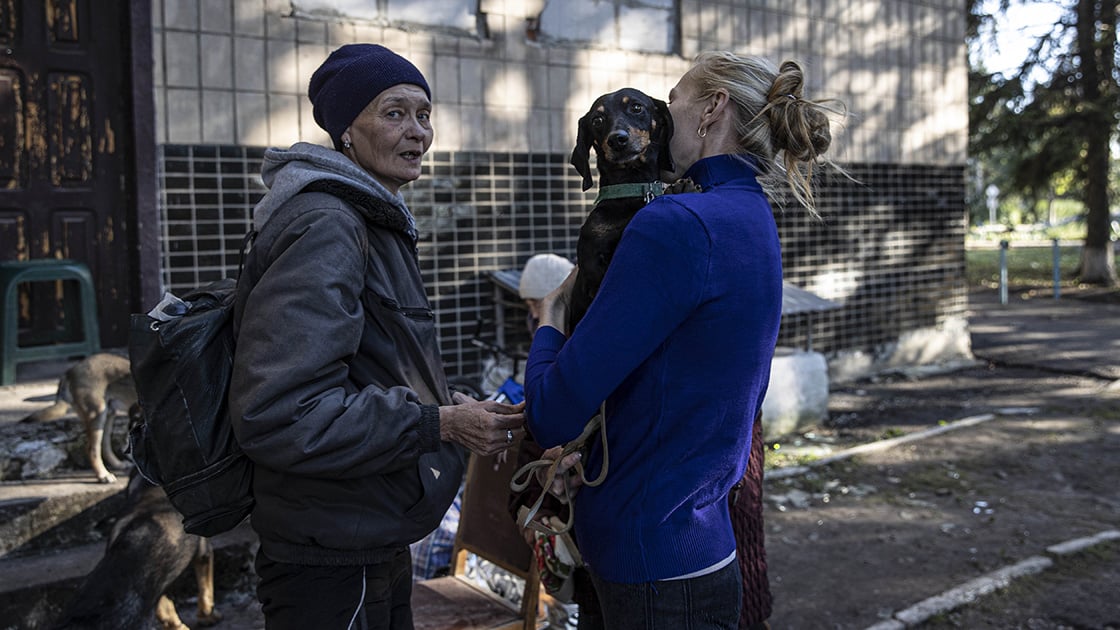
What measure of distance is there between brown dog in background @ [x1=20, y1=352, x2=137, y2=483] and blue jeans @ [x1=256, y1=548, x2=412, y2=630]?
300 centimetres

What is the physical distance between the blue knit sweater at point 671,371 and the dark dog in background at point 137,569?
2213 mm

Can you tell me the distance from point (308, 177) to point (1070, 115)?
60.9 feet

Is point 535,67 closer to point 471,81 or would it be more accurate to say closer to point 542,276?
point 471,81

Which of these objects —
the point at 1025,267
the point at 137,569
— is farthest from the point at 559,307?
the point at 1025,267

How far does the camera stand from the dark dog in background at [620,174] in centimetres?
202

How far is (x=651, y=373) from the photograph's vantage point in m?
1.81

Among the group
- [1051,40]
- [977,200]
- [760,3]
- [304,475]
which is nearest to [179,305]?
[304,475]

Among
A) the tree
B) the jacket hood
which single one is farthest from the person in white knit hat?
the tree

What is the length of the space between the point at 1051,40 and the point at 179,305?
20.1 metres

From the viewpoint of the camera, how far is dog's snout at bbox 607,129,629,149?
80.7 inches

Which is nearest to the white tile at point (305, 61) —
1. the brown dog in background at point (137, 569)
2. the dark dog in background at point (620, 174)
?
the brown dog in background at point (137, 569)

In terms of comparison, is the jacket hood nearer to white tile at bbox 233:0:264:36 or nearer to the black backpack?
the black backpack

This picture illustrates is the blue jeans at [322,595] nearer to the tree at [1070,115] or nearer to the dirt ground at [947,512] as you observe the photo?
the dirt ground at [947,512]

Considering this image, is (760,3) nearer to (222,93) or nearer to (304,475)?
(222,93)
